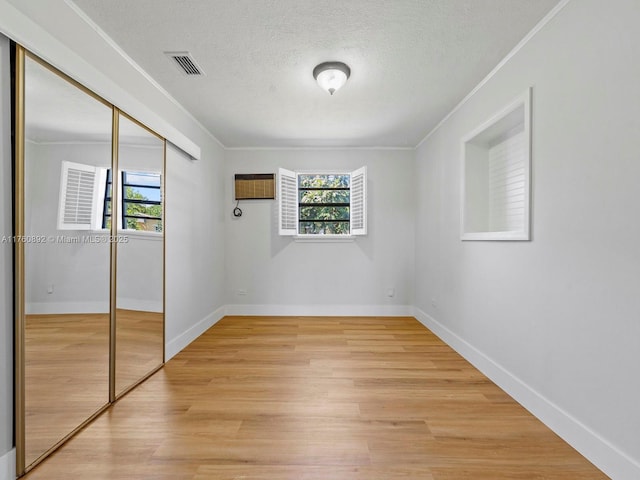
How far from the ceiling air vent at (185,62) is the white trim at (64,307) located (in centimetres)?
180

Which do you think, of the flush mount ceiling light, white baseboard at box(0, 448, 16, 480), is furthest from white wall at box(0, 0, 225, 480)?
the flush mount ceiling light

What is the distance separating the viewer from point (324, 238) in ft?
16.1

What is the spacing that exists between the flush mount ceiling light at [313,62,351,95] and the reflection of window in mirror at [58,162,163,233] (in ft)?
5.19

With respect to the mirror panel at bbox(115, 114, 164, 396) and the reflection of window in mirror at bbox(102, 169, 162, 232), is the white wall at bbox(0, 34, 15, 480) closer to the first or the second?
the reflection of window in mirror at bbox(102, 169, 162, 232)

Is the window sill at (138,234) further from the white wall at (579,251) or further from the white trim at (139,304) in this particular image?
the white wall at (579,251)

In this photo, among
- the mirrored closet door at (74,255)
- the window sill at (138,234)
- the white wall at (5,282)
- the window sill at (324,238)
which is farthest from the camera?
the window sill at (324,238)

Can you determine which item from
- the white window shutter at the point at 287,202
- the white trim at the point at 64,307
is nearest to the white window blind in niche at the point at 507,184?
the white window shutter at the point at 287,202

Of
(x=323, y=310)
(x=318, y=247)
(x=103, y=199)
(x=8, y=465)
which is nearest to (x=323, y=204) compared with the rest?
(x=318, y=247)

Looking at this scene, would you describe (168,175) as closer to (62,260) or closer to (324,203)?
(62,260)

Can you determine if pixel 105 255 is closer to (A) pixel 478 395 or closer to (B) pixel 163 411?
(B) pixel 163 411

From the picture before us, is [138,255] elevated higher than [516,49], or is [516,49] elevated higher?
[516,49]

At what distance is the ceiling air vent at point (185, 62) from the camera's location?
2416mm

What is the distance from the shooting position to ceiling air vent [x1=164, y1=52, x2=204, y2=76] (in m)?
2.42

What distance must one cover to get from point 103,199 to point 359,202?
3.23 meters
